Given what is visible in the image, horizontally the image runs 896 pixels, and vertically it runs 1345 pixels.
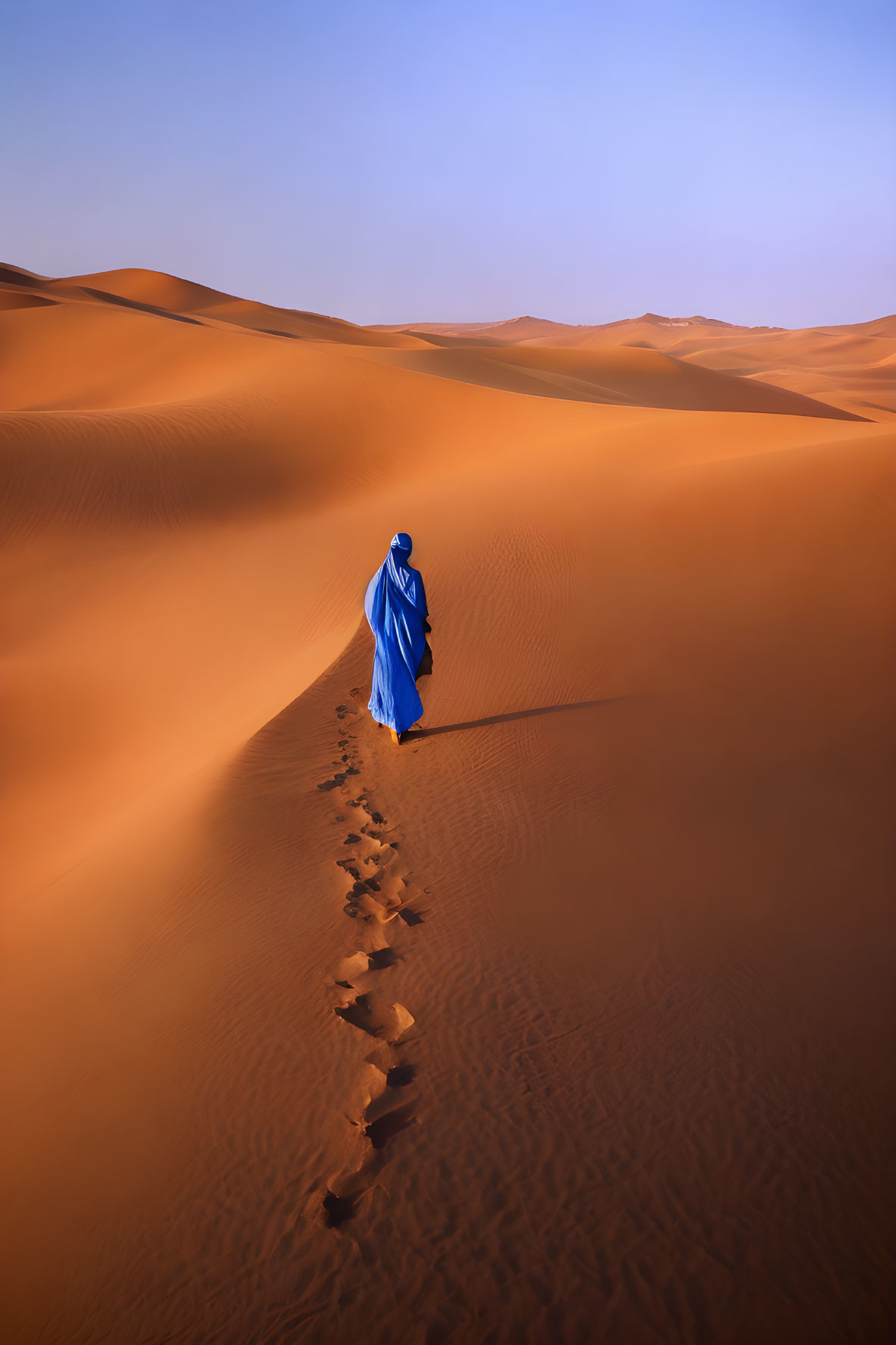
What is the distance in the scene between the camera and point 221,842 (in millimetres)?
5176

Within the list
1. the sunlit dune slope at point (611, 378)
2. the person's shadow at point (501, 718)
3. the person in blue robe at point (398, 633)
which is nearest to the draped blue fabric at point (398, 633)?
the person in blue robe at point (398, 633)

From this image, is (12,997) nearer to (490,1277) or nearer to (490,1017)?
(490,1017)

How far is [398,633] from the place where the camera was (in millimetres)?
6434

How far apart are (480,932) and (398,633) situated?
2.70 meters

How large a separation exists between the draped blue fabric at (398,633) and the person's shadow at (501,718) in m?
0.18

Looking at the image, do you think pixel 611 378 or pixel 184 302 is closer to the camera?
pixel 611 378

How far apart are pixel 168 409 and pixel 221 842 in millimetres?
13885

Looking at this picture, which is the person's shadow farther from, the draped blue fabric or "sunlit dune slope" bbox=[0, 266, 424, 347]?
"sunlit dune slope" bbox=[0, 266, 424, 347]

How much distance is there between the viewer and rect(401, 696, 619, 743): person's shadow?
666 centimetres

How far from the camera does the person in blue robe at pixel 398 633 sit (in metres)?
6.42

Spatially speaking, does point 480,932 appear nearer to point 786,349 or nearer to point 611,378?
point 611,378

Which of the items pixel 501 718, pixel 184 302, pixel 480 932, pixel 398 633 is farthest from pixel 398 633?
pixel 184 302

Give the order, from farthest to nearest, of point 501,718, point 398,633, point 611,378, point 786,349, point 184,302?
1. point 786,349
2. point 184,302
3. point 611,378
4. point 501,718
5. point 398,633

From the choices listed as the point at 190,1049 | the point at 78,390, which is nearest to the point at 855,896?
the point at 190,1049
